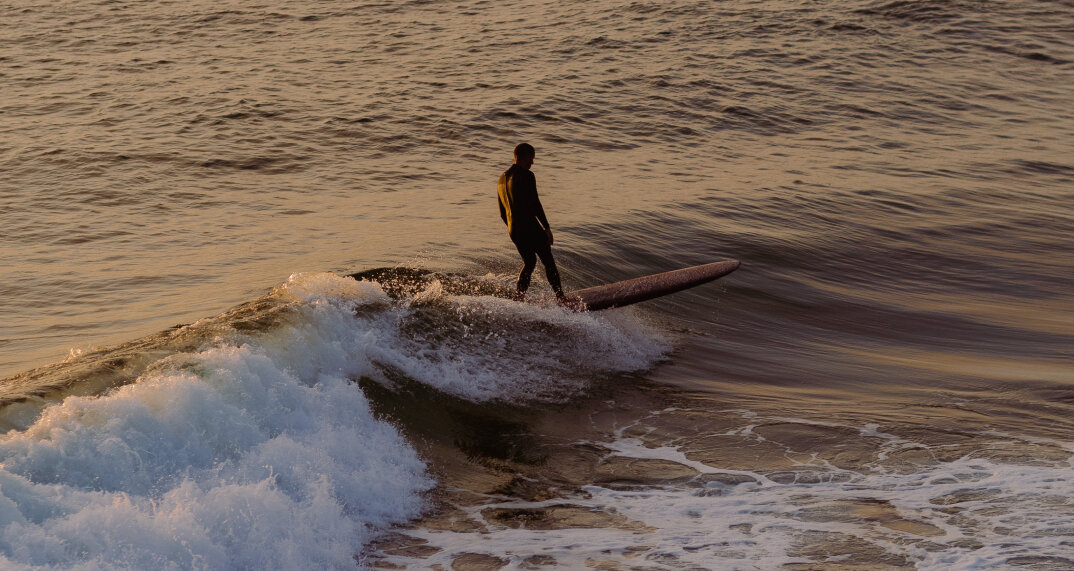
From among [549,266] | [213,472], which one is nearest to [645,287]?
[549,266]

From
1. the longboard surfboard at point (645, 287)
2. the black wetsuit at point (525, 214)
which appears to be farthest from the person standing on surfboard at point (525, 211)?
the longboard surfboard at point (645, 287)

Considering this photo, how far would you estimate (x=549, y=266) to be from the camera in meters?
10.4

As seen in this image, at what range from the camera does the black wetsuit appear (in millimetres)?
10094

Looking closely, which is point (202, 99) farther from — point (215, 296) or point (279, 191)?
point (215, 296)

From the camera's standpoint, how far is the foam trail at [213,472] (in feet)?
18.8

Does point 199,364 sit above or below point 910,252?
above

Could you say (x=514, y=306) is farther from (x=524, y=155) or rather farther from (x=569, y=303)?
(x=524, y=155)

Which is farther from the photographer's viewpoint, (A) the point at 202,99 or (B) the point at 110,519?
(A) the point at 202,99

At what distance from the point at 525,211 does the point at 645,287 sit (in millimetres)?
1795

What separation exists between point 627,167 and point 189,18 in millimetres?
14821

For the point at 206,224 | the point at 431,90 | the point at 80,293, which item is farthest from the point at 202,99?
the point at 80,293

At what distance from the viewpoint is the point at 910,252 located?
14961 mm

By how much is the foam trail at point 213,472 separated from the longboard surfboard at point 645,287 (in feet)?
10.9

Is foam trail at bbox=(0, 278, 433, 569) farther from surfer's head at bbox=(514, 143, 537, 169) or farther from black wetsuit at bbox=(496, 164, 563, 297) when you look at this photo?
surfer's head at bbox=(514, 143, 537, 169)
